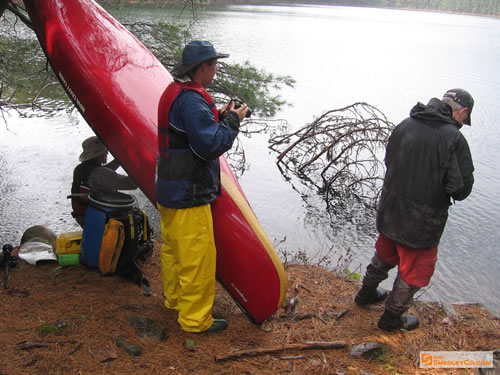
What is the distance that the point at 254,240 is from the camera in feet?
10.4

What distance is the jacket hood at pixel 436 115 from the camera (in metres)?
2.71

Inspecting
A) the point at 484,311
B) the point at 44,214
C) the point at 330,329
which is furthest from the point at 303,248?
the point at 44,214

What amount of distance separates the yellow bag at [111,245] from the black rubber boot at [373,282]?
5.82 ft

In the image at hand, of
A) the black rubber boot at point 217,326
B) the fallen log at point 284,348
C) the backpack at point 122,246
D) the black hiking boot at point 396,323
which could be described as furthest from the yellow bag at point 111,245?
the black hiking boot at point 396,323

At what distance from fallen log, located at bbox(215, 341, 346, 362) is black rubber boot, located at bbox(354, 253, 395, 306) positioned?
0.63 meters

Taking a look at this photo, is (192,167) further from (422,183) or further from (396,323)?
(396,323)

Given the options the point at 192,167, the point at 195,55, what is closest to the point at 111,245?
the point at 192,167

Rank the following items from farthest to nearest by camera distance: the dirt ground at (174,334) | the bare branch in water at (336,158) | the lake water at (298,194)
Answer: the bare branch in water at (336,158) → the lake water at (298,194) → the dirt ground at (174,334)

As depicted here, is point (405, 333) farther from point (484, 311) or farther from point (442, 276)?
point (442, 276)

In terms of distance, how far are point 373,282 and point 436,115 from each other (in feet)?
4.16

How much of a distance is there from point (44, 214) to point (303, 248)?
3239mm

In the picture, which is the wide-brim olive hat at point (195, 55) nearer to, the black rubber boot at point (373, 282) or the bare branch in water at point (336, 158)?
the black rubber boot at point (373, 282)

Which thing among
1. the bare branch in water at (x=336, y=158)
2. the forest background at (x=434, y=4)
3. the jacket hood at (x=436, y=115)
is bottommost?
the forest background at (x=434, y=4)

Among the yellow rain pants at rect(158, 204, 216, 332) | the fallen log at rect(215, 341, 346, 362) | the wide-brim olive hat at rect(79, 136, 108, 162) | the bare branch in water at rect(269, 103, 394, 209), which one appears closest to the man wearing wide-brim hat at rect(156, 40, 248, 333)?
the yellow rain pants at rect(158, 204, 216, 332)
